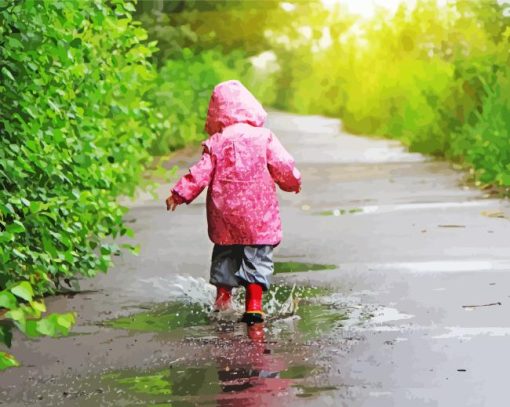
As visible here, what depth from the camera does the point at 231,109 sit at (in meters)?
8.14

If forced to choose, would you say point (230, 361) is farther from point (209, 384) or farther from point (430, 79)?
point (430, 79)

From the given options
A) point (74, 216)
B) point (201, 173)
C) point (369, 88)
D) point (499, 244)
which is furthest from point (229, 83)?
point (369, 88)

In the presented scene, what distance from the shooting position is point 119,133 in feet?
36.1

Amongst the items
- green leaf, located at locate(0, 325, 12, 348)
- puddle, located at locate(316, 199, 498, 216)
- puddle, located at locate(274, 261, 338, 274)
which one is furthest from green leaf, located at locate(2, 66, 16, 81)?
puddle, located at locate(316, 199, 498, 216)

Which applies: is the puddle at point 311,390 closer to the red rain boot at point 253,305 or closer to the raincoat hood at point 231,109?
the red rain boot at point 253,305

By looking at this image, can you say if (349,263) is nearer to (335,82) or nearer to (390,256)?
(390,256)

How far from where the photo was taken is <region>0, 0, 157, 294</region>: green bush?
23.2 feet

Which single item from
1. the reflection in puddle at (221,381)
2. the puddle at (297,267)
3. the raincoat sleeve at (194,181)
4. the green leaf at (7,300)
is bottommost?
the puddle at (297,267)

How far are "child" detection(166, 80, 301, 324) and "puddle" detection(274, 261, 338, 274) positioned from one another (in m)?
1.88

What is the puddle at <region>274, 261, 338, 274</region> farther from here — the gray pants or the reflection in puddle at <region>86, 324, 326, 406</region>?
the reflection in puddle at <region>86, 324, 326, 406</region>

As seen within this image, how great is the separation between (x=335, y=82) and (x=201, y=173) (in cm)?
4548

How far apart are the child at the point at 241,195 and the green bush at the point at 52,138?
73 centimetres

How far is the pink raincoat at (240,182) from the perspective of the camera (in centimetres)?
794

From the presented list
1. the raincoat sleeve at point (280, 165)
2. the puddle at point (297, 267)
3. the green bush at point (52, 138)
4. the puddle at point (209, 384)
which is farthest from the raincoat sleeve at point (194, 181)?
the puddle at point (297, 267)
